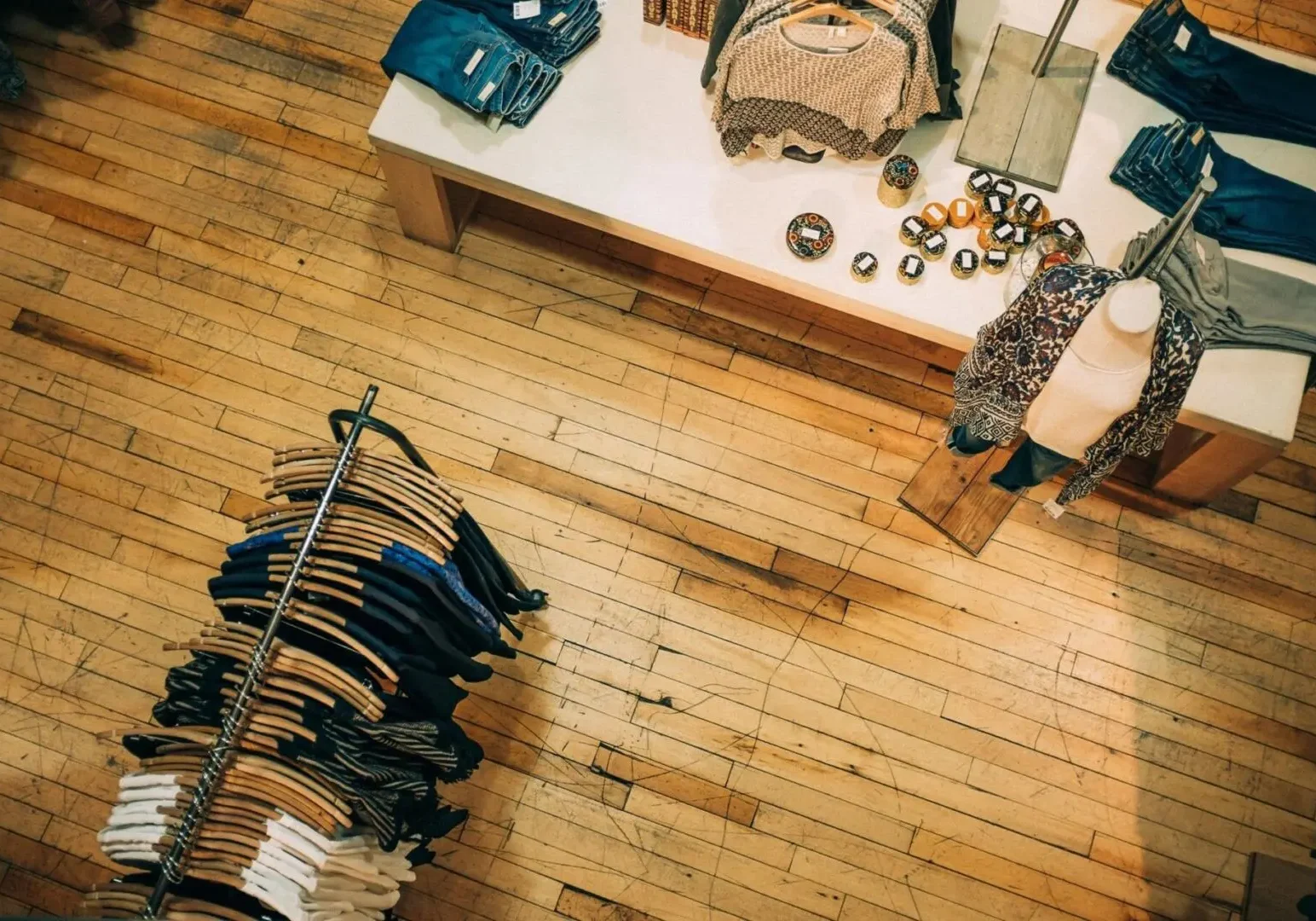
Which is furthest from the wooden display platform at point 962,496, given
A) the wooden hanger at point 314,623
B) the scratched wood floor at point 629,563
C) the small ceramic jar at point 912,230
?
the wooden hanger at point 314,623

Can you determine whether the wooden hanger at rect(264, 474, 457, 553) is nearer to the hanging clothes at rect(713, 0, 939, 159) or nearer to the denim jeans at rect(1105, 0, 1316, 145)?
the hanging clothes at rect(713, 0, 939, 159)

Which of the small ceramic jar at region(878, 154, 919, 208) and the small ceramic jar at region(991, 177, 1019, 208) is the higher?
the small ceramic jar at region(991, 177, 1019, 208)

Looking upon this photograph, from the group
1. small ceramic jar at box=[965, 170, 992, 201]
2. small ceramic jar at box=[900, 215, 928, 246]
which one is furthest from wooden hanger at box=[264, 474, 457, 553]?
small ceramic jar at box=[965, 170, 992, 201]

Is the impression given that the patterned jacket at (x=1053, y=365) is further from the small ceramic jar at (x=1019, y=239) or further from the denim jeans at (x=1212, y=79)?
the denim jeans at (x=1212, y=79)

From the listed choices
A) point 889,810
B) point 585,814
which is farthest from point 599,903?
point 889,810

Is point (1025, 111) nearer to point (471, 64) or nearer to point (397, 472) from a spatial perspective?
Answer: point (471, 64)

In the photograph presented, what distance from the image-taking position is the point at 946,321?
3182 mm

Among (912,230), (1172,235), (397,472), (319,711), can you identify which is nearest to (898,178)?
(912,230)

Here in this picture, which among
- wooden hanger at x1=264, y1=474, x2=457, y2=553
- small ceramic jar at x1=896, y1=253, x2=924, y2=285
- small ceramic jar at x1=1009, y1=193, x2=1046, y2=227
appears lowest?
wooden hanger at x1=264, y1=474, x2=457, y2=553

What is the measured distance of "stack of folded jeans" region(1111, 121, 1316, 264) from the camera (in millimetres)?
3215

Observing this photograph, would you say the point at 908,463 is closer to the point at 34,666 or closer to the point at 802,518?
the point at 802,518

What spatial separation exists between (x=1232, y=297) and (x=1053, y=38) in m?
0.91

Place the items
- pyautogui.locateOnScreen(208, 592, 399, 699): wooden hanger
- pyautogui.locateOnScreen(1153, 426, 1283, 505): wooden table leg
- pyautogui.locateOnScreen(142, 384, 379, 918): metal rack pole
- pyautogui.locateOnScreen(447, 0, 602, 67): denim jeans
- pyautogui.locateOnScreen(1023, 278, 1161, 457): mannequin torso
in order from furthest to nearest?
pyautogui.locateOnScreen(447, 0, 602, 67): denim jeans
pyautogui.locateOnScreen(1153, 426, 1283, 505): wooden table leg
pyautogui.locateOnScreen(1023, 278, 1161, 457): mannequin torso
pyautogui.locateOnScreen(208, 592, 399, 699): wooden hanger
pyautogui.locateOnScreen(142, 384, 379, 918): metal rack pole

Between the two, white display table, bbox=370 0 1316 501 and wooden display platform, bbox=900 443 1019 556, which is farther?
wooden display platform, bbox=900 443 1019 556
